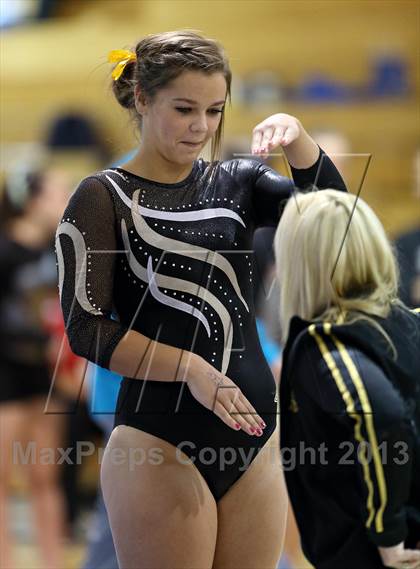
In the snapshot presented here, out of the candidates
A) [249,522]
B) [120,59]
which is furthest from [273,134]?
[249,522]

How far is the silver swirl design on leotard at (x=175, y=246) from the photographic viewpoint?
1530mm

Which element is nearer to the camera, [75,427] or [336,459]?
[336,459]

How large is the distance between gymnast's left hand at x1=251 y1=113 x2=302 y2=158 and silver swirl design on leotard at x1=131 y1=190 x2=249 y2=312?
165 mm

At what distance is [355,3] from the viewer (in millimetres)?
1955

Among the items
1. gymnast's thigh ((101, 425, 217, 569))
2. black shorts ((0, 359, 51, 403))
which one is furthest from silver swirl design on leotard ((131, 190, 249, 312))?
black shorts ((0, 359, 51, 403))

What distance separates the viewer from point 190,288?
156cm

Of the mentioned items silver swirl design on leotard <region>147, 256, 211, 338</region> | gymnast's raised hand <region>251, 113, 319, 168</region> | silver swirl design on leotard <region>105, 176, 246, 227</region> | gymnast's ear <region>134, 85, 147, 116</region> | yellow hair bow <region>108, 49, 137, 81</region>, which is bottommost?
silver swirl design on leotard <region>147, 256, 211, 338</region>

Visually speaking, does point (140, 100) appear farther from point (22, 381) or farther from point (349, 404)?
point (22, 381)

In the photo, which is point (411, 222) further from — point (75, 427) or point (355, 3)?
point (75, 427)

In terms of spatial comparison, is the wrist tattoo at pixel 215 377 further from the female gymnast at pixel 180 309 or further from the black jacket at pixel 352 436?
the black jacket at pixel 352 436

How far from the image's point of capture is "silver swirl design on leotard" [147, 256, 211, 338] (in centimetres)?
154

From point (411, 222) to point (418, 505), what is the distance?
793 mm

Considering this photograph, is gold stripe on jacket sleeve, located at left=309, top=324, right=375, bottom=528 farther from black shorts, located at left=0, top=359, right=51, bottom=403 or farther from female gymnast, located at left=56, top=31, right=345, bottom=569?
black shorts, located at left=0, top=359, right=51, bottom=403

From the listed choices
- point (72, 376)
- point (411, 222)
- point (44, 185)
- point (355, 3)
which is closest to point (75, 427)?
point (72, 376)
